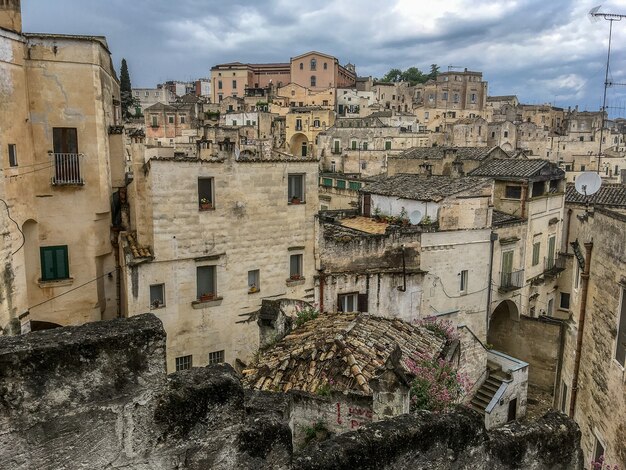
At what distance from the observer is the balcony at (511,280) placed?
27.9 m

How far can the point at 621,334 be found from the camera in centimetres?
1188

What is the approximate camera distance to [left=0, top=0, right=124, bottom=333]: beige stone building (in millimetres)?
17094

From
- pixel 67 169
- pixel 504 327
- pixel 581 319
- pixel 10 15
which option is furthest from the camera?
pixel 504 327

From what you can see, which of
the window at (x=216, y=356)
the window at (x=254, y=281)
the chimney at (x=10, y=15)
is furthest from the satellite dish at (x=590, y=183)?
the chimney at (x=10, y=15)

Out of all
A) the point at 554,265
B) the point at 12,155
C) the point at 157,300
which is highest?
the point at 12,155

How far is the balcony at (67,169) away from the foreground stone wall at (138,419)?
1730 centimetres

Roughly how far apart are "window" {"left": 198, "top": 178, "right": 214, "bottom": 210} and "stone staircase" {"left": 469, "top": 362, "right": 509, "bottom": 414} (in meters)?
12.1

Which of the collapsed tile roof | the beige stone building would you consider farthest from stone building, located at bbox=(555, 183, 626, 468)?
the collapsed tile roof

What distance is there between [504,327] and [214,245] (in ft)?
58.1

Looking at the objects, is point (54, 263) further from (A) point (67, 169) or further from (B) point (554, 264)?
(B) point (554, 264)

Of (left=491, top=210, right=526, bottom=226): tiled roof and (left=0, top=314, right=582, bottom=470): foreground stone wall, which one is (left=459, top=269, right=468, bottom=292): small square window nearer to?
(left=491, top=210, right=526, bottom=226): tiled roof

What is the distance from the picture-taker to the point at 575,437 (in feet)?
15.2

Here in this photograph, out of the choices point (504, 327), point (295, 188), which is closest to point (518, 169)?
point (504, 327)

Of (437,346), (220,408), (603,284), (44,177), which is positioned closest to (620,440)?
(603,284)
